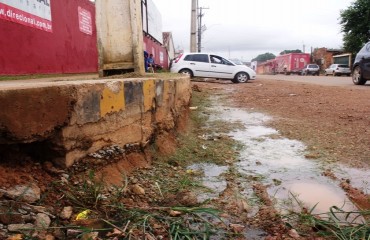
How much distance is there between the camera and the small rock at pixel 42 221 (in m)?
1.78

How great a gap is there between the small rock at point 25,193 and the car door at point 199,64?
41.2 ft

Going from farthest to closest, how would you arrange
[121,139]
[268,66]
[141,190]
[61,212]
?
1. [268,66]
2. [121,139]
3. [141,190]
4. [61,212]

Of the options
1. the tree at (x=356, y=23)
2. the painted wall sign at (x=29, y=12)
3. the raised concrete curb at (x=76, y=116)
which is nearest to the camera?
the raised concrete curb at (x=76, y=116)

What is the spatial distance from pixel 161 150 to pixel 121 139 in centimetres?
64

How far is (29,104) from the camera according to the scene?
1990 mm

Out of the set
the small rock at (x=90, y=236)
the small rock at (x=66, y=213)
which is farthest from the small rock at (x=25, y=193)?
the small rock at (x=90, y=236)

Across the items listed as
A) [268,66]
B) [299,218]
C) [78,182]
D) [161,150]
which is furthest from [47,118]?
[268,66]

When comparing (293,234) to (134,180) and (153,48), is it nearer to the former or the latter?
(134,180)

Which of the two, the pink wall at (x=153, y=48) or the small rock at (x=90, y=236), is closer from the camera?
the small rock at (x=90, y=236)

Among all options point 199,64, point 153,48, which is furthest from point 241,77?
point 153,48

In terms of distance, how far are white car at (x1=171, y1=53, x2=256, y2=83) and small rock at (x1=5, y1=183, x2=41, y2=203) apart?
489 inches

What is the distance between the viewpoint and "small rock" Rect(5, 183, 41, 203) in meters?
1.85

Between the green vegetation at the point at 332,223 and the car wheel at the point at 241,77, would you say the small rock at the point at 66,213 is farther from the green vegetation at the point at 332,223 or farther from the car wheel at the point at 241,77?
the car wheel at the point at 241,77

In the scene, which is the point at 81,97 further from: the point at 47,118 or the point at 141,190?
the point at 141,190
